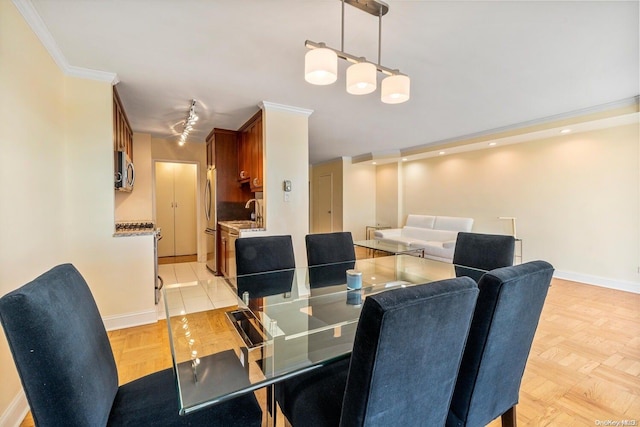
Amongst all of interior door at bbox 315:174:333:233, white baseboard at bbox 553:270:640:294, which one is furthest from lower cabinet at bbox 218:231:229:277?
white baseboard at bbox 553:270:640:294

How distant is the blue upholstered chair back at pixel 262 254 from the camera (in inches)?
90.7

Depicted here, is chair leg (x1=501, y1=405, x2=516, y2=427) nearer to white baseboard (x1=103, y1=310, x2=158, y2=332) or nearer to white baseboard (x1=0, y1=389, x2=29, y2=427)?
white baseboard (x1=0, y1=389, x2=29, y2=427)

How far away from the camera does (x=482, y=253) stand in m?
2.42

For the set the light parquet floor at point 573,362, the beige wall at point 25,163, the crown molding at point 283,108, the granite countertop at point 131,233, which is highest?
the crown molding at point 283,108

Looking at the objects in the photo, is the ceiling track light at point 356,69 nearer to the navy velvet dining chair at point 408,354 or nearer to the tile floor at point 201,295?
the navy velvet dining chair at point 408,354

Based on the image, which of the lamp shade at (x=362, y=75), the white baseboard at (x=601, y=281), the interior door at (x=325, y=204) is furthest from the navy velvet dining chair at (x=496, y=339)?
the interior door at (x=325, y=204)

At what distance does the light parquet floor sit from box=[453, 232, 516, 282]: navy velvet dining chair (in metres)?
0.79

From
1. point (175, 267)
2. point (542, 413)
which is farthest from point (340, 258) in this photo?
point (175, 267)

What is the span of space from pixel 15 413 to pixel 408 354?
2.20 m

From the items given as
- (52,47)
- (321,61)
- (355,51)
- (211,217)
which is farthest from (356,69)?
(211,217)

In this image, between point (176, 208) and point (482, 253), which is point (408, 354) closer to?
point (482, 253)

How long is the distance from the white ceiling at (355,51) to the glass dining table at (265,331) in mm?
1779

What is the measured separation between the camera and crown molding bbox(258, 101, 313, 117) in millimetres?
3326

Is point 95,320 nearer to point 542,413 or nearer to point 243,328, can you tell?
point 243,328
